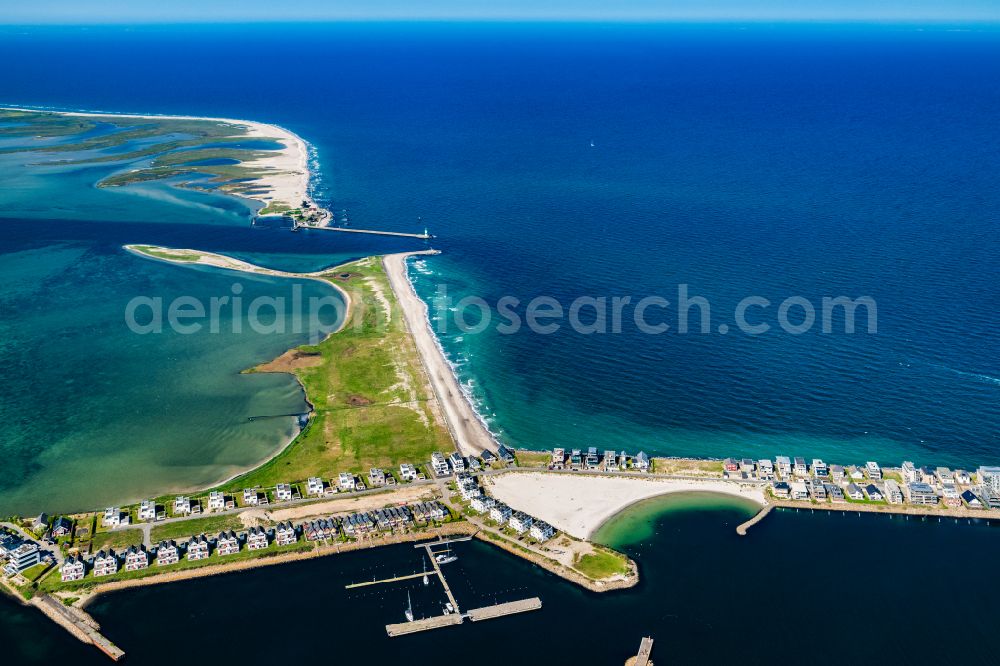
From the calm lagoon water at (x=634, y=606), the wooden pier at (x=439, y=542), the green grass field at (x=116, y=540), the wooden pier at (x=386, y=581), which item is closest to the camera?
the calm lagoon water at (x=634, y=606)

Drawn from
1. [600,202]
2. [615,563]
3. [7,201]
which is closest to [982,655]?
[615,563]

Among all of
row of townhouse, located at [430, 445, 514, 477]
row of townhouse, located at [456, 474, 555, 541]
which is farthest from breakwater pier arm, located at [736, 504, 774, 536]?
row of townhouse, located at [430, 445, 514, 477]

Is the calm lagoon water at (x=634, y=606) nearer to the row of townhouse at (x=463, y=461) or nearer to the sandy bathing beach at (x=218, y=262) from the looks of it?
the row of townhouse at (x=463, y=461)

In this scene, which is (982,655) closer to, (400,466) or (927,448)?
(927,448)

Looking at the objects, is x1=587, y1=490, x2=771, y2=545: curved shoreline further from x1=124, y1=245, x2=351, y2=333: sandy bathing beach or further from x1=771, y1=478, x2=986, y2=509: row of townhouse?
x1=124, y1=245, x2=351, y2=333: sandy bathing beach

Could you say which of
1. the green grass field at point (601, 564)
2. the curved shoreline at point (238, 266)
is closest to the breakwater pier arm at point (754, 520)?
the green grass field at point (601, 564)

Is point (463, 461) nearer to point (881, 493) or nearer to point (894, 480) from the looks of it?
point (881, 493)
